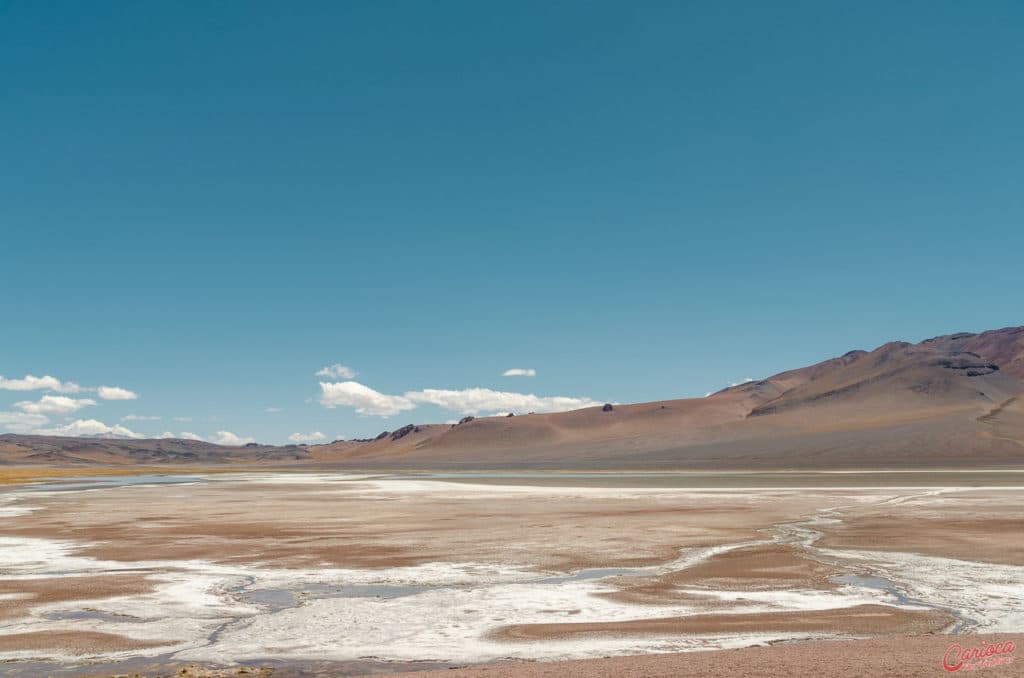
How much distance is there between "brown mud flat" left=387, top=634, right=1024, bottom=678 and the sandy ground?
143 millimetres

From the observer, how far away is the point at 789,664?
28.9ft

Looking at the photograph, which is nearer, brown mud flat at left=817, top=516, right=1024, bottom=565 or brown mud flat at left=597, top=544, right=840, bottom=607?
brown mud flat at left=597, top=544, right=840, bottom=607

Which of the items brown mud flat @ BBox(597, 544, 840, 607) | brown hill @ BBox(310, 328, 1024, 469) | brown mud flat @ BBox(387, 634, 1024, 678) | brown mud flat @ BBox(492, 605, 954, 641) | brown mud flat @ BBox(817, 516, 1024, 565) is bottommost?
brown mud flat @ BBox(492, 605, 954, 641)

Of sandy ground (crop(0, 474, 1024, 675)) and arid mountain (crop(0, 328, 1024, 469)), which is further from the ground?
arid mountain (crop(0, 328, 1024, 469))

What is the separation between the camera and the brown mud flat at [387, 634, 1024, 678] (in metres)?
8.37

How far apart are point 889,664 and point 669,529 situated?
15284mm

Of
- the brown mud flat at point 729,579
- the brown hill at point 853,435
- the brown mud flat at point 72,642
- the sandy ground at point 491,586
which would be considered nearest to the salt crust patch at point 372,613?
the sandy ground at point 491,586

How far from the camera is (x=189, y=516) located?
31.4m

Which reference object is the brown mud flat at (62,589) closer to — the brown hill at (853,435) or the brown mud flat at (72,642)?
the brown mud flat at (72,642)

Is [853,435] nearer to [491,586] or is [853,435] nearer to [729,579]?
[729,579]

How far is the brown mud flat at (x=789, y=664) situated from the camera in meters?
8.37

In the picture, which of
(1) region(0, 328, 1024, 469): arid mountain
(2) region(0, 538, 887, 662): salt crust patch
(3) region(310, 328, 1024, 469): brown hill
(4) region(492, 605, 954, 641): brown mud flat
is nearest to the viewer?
(2) region(0, 538, 887, 662): salt crust patch

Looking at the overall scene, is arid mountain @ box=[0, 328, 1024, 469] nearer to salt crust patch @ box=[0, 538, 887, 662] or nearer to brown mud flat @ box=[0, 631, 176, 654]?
salt crust patch @ box=[0, 538, 887, 662]

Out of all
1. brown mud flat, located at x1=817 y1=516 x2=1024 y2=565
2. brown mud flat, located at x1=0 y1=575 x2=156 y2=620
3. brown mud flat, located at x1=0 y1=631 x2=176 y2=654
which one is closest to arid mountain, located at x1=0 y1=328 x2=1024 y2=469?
brown mud flat, located at x1=817 y1=516 x2=1024 y2=565
